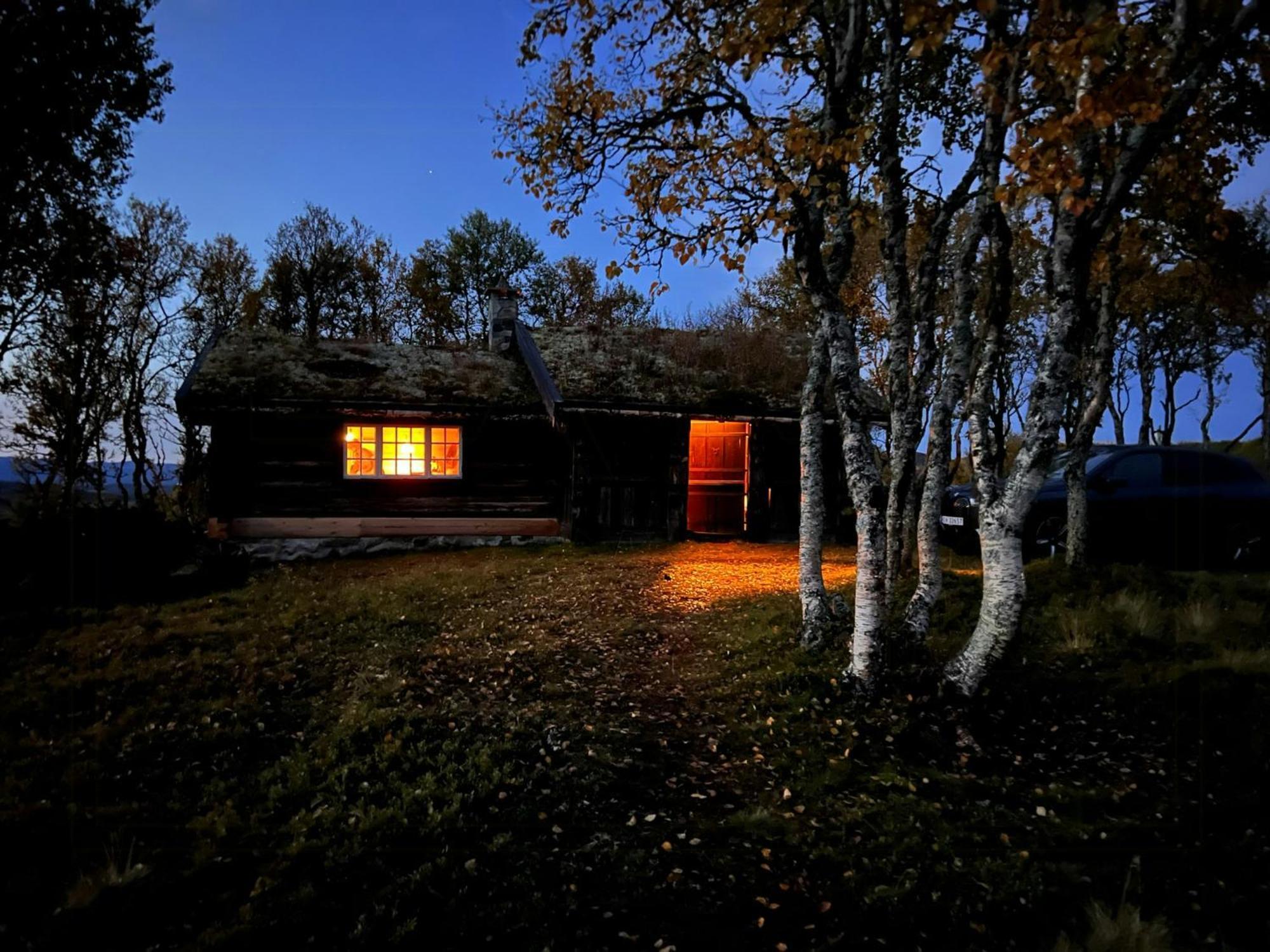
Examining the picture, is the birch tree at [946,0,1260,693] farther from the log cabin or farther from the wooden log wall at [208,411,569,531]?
the wooden log wall at [208,411,569,531]

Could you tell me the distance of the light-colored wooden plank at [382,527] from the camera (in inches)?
571

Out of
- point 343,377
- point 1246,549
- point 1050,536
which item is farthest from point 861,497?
point 343,377

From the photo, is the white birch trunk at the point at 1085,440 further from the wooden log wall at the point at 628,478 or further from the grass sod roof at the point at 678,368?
the wooden log wall at the point at 628,478

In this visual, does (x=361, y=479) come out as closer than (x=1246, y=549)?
No

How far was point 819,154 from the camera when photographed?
5777 mm

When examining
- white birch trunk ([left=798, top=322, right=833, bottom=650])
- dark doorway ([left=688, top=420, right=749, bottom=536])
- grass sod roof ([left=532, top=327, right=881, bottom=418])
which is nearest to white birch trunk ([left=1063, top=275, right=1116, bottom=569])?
white birch trunk ([left=798, top=322, right=833, bottom=650])

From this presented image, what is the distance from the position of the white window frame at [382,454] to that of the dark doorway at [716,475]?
6224mm

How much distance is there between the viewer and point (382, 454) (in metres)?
15.3

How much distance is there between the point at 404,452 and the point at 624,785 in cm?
1223

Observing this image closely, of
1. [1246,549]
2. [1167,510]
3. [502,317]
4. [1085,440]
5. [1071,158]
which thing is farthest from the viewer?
[502,317]

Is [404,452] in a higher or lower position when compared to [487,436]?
lower

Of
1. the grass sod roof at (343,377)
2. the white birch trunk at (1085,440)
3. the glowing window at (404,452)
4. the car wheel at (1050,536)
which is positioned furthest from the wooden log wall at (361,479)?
the white birch trunk at (1085,440)

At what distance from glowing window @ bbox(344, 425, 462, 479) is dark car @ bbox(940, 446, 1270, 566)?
447 inches

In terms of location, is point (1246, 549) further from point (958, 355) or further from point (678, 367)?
point (678, 367)
